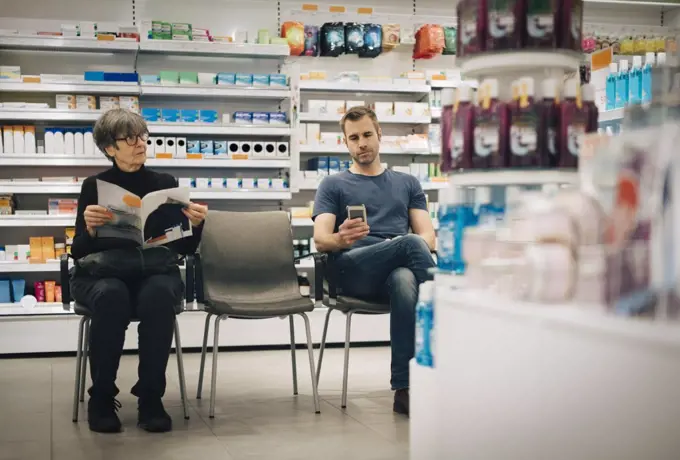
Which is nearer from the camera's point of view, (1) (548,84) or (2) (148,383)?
(1) (548,84)

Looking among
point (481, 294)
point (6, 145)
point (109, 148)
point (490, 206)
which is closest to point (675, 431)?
point (481, 294)

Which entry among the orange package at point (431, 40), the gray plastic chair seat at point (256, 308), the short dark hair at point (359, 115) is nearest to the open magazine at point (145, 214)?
the gray plastic chair seat at point (256, 308)

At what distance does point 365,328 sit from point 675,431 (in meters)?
4.88

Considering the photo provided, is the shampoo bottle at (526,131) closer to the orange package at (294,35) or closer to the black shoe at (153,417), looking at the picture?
the black shoe at (153,417)

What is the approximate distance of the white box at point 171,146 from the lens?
239 inches

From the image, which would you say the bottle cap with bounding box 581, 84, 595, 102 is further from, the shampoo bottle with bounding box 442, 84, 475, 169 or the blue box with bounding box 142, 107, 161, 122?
the blue box with bounding box 142, 107, 161, 122

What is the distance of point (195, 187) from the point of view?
20.0 feet

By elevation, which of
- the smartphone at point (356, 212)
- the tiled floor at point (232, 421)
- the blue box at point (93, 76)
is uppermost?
the blue box at point (93, 76)

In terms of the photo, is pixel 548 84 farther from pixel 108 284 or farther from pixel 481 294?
pixel 108 284

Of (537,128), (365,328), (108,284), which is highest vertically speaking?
(537,128)

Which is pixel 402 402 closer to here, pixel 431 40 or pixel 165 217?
pixel 165 217

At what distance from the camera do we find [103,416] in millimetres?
3496

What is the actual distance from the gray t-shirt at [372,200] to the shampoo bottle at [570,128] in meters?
2.17

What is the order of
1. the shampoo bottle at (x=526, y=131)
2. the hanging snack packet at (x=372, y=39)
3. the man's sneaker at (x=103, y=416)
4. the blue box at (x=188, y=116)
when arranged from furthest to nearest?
1. the hanging snack packet at (x=372, y=39)
2. the blue box at (x=188, y=116)
3. the man's sneaker at (x=103, y=416)
4. the shampoo bottle at (x=526, y=131)
